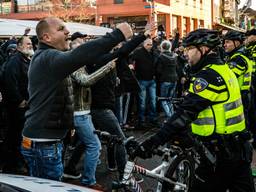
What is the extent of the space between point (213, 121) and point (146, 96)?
7.63 meters

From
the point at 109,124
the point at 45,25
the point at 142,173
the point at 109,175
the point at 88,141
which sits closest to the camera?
the point at 45,25

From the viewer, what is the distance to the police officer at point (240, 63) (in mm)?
7164

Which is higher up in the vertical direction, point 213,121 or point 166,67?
point 213,121

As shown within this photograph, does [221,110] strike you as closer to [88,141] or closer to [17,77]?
[88,141]

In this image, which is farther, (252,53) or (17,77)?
(252,53)

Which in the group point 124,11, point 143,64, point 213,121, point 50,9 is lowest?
point 143,64

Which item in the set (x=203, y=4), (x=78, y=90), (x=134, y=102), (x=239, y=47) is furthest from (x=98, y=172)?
(x=203, y=4)

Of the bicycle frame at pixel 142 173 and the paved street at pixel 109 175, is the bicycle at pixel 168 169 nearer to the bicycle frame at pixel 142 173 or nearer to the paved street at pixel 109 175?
the bicycle frame at pixel 142 173

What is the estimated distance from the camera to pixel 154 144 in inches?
146

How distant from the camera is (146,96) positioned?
11391 millimetres

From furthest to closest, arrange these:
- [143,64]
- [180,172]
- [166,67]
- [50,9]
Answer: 1. [50,9]
2. [166,67]
3. [143,64]
4. [180,172]

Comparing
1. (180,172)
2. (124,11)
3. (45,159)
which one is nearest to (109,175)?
(180,172)

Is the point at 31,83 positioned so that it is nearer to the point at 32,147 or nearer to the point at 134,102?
the point at 32,147

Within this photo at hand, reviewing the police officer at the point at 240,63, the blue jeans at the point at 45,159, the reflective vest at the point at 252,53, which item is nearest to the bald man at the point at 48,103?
the blue jeans at the point at 45,159
